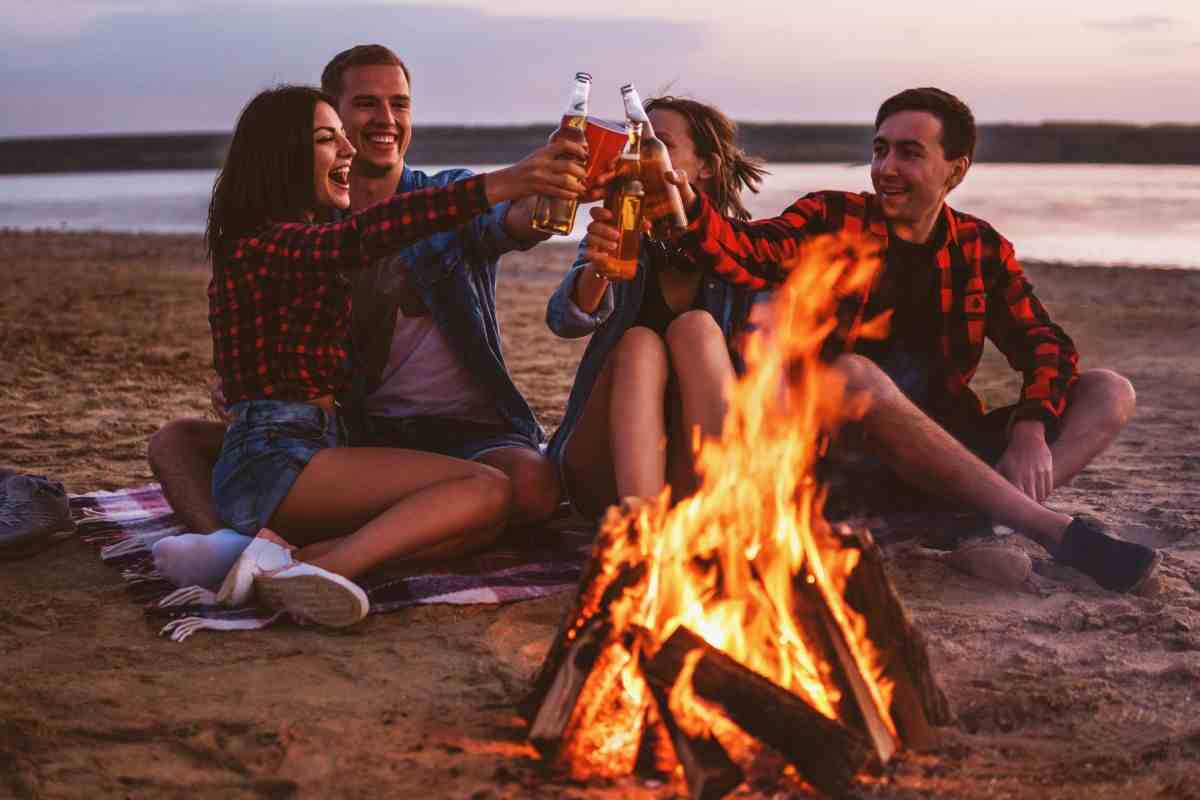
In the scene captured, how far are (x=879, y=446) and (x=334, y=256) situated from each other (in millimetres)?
1882

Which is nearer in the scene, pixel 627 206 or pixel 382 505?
pixel 627 206

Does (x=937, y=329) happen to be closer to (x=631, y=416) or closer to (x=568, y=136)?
(x=631, y=416)

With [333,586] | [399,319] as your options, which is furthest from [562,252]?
[333,586]

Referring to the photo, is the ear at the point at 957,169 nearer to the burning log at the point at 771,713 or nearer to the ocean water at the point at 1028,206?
the burning log at the point at 771,713

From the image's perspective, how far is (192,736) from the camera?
2846 mm

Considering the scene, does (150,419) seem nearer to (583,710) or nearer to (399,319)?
(399,319)

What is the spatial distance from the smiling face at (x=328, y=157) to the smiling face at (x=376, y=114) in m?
0.62

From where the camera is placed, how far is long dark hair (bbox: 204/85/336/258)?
370 cm

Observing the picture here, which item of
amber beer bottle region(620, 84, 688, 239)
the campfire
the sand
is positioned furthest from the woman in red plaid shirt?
the campfire

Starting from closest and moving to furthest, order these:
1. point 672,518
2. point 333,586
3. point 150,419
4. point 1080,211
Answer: point 672,518, point 333,586, point 150,419, point 1080,211

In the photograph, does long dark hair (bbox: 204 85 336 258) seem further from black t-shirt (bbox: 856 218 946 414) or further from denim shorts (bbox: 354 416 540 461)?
black t-shirt (bbox: 856 218 946 414)

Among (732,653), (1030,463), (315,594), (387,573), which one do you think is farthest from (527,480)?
(1030,463)

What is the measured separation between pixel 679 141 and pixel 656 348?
85 centimetres

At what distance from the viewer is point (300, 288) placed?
3619 millimetres
